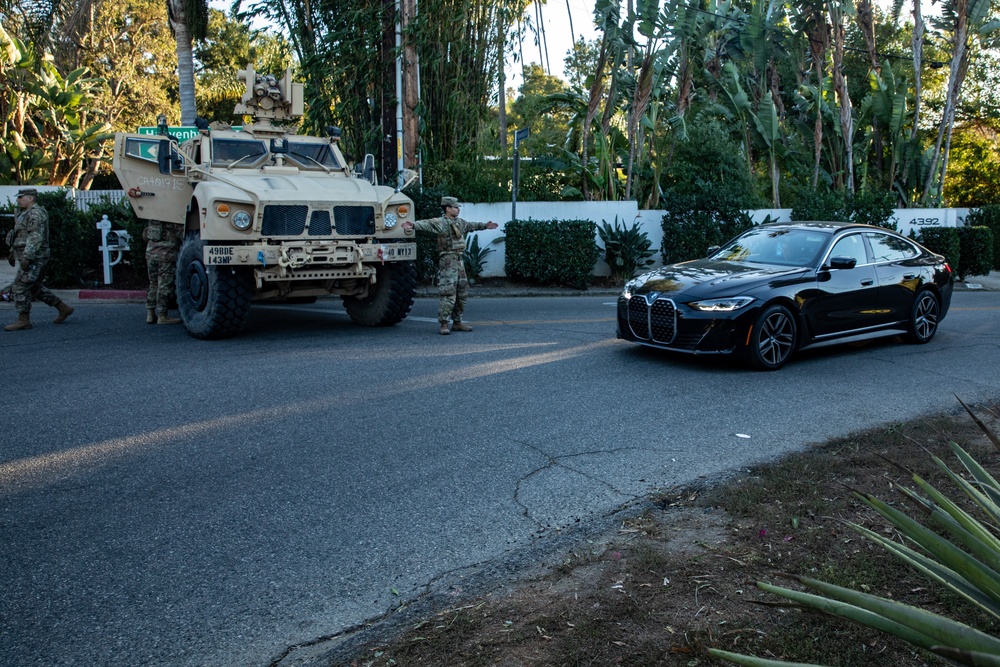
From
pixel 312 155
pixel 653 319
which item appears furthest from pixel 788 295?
pixel 312 155

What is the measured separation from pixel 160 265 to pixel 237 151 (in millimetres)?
1844

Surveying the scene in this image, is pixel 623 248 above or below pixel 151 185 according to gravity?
below

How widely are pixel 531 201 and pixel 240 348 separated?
1108cm

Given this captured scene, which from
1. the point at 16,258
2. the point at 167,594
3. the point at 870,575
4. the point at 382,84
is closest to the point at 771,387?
the point at 870,575

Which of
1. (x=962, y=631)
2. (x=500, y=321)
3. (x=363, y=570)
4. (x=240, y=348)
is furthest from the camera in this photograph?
(x=500, y=321)

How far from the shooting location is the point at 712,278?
904 centimetres

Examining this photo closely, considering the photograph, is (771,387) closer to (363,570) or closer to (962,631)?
(363,570)

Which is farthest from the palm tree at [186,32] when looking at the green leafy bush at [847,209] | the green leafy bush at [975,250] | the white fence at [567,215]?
the green leafy bush at [975,250]

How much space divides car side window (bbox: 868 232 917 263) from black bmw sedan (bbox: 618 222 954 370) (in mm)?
15

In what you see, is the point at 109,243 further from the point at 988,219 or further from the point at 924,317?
the point at 988,219

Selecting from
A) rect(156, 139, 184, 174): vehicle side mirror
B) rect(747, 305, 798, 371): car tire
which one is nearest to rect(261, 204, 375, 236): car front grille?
rect(156, 139, 184, 174): vehicle side mirror

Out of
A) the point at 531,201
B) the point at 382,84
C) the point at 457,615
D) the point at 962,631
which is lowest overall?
the point at 457,615

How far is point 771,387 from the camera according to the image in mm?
8156

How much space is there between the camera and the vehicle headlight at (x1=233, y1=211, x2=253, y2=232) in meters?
9.98
